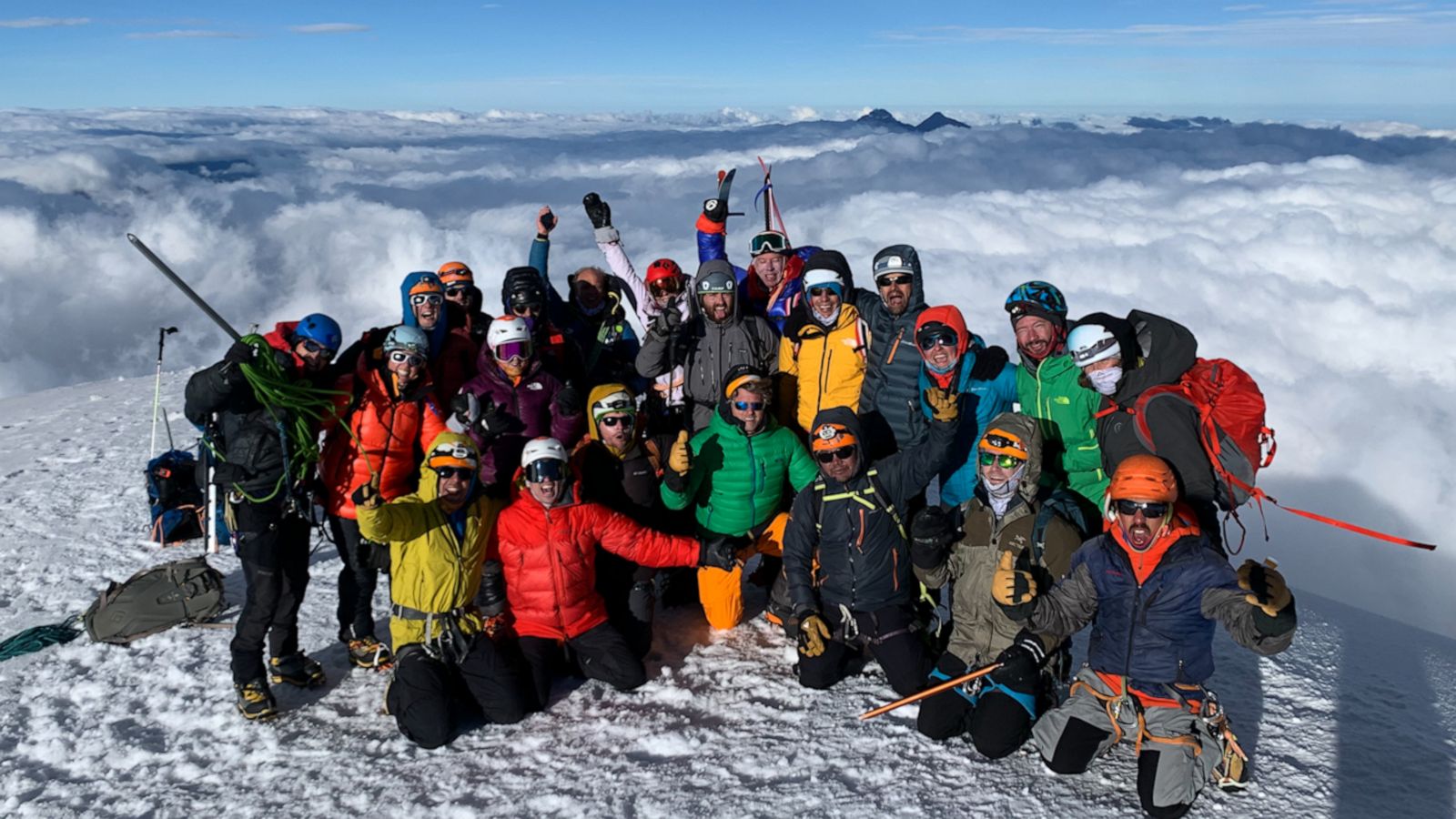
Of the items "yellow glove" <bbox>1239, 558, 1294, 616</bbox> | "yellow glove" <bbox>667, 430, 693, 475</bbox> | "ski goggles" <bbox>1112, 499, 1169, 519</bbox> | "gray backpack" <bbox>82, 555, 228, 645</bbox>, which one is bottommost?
"gray backpack" <bbox>82, 555, 228, 645</bbox>

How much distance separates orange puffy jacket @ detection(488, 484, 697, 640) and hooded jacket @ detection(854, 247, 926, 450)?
1.63 metres

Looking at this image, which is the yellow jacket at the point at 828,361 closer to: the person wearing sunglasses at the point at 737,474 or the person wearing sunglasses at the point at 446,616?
the person wearing sunglasses at the point at 737,474

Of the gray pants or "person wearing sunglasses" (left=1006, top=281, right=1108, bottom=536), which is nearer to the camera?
the gray pants

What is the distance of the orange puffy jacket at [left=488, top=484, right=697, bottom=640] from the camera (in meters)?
5.41

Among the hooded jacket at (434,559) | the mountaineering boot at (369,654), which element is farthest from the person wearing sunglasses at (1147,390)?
the mountaineering boot at (369,654)

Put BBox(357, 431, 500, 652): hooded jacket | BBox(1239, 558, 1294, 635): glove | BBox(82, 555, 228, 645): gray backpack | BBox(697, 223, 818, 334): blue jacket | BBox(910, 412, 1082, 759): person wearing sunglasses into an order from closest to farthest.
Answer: BBox(1239, 558, 1294, 635): glove
BBox(910, 412, 1082, 759): person wearing sunglasses
BBox(357, 431, 500, 652): hooded jacket
BBox(82, 555, 228, 645): gray backpack
BBox(697, 223, 818, 334): blue jacket

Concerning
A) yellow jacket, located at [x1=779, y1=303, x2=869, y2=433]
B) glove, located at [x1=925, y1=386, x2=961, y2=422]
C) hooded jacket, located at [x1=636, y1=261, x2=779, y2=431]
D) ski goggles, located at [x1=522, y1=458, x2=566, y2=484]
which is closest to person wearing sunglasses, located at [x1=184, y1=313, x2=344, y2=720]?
ski goggles, located at [x1=522, y1=458, x2=566, y2=484]

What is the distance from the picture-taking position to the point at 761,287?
779 cm

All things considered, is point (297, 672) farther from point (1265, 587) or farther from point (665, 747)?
point (1265, 587)

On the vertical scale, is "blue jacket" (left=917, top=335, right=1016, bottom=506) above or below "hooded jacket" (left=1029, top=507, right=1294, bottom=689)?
above

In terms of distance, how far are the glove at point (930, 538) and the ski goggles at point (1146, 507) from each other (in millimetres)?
1017

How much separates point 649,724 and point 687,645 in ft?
3.40

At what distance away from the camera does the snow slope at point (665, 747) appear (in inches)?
181

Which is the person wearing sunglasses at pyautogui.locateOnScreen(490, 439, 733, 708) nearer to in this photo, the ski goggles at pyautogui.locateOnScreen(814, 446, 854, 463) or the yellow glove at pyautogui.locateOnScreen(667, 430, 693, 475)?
the yellow glove at pyautogui.locateOnScreen(667, 430, 693, 475)
